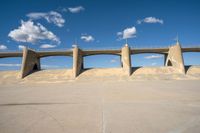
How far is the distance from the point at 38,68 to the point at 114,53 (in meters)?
19.5

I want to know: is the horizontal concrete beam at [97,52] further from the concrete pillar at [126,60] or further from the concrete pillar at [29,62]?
the concrete pillar at [126,60]

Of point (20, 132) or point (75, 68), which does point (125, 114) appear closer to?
point (20, 132)

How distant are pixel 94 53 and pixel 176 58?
731 inches

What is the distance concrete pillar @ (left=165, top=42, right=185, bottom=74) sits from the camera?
1279 inches

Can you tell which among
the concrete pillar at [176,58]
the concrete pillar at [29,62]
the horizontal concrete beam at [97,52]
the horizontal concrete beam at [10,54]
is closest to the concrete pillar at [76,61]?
the horizontal concrete beam at [97,52]

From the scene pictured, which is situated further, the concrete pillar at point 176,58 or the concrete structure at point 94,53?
the concrete structure at point 94,53

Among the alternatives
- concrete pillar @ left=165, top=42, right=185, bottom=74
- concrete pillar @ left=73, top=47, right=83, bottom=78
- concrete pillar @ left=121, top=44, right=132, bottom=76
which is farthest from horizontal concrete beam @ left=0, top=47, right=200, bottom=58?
concrete pillar @ left=73, top=47, right=83, bottom=78

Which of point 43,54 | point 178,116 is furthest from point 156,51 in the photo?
point 178,116

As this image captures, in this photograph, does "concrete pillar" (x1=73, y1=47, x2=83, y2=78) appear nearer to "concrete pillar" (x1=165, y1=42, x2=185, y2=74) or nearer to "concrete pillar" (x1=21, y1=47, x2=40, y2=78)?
"concrete pillar" (x1=21, y1=47, x2=40, y2=78)

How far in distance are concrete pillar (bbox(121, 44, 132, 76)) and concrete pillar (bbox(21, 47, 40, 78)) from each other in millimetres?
21027

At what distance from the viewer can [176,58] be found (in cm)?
3412

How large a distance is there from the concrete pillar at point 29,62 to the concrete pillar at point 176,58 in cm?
3212

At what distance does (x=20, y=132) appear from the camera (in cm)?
434

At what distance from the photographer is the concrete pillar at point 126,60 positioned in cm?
3234
